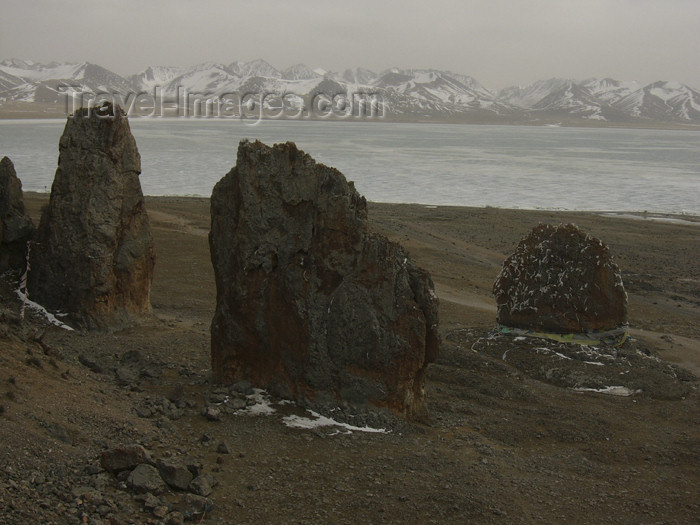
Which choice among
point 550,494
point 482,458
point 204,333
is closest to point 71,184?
point 204,333

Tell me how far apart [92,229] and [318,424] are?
20.6 ft

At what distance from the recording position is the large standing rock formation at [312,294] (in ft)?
31.8

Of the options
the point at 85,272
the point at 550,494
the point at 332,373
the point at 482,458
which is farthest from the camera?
the point at 85,272

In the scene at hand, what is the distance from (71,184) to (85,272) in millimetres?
1654

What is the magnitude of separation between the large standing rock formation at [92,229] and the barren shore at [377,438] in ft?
1.96

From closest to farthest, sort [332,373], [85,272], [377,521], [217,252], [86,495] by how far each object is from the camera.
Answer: [86,495] → [377,521] → [332,373] → [217,252] → [85,272]

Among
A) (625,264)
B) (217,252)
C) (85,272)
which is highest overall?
(217,252)

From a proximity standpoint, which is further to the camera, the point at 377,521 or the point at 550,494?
the point at 550,494

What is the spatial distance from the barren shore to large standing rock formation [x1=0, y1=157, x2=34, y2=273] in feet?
3.17

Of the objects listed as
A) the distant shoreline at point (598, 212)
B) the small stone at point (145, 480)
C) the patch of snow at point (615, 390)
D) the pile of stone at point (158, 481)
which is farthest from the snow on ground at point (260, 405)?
the distant shoreline at point (598, 212)

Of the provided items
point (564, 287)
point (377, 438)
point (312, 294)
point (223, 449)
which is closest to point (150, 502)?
point (223, 449)

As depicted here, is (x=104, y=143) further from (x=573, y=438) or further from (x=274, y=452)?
(x=573, y=438)

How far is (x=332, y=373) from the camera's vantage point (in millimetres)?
9703

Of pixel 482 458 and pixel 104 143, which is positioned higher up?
pixel 104 143
